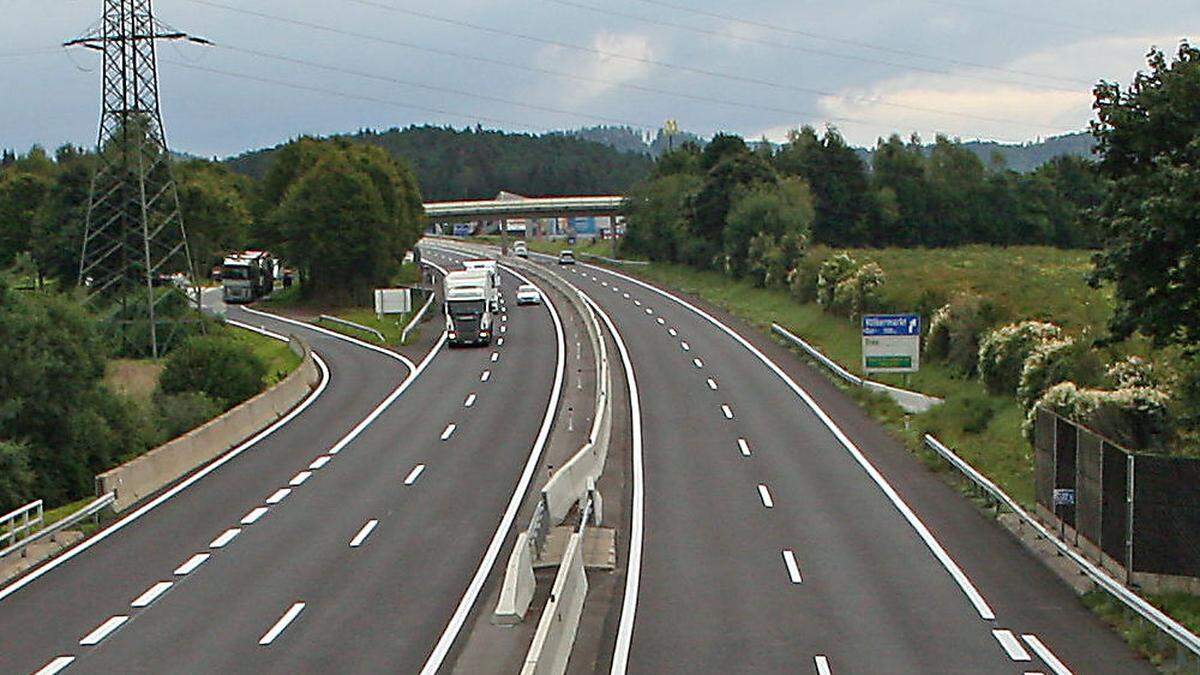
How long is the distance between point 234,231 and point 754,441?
7131 cm

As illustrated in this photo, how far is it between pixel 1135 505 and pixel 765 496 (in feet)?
36.9

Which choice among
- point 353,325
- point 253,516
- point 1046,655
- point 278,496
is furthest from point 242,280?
point 1046,655

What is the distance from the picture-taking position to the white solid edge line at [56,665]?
60.3 ft

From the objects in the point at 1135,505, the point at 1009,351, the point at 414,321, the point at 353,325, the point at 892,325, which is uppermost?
the point at 892,325

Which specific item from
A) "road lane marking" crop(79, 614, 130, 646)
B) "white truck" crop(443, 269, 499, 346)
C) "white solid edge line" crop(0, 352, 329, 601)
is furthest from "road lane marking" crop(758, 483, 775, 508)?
"white truck" crop(443, 269, 499, 346)

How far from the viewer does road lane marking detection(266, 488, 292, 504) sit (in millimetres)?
31339

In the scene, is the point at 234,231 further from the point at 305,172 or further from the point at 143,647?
the point at 143,647

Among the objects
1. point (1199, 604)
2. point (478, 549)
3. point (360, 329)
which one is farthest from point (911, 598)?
point (360, 329)

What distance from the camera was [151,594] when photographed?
22797 mm

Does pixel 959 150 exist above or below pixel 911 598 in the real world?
above

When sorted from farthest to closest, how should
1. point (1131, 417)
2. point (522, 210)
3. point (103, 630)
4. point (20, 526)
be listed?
point (522, 210)
point (1131, 417)
point (20, 526)
point (103, 630)

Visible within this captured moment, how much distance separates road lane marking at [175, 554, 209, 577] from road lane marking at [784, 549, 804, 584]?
33.5 feet

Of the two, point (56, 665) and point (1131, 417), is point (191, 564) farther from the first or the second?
point (1131, 417)

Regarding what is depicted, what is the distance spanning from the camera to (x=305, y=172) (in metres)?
103
